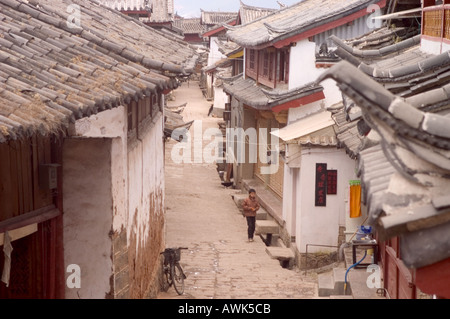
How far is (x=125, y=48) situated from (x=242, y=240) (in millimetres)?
13188

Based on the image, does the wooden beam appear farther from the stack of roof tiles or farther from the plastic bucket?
the plastic bucket

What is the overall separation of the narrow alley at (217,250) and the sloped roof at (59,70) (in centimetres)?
712

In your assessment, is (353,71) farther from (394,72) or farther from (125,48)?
(125,48)

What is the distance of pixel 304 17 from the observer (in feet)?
77.2

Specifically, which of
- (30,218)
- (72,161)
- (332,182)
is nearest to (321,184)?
(332,182)

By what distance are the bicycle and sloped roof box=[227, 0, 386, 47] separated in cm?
851

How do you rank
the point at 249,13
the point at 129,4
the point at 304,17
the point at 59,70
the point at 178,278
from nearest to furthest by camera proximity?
the point at 59,70, the point at 178,278, the point at 304,17, the point at 129,4, the point at 249,13

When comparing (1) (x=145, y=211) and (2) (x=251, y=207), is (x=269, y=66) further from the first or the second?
(1) (x=145, y=211)

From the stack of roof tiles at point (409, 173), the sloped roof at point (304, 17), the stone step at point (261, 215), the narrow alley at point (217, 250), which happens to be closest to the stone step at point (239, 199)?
the narrow alley at point (217, 250)

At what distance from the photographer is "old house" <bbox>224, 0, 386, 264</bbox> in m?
19.4

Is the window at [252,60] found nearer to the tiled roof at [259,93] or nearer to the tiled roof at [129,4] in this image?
the tiled roof at [259,93]

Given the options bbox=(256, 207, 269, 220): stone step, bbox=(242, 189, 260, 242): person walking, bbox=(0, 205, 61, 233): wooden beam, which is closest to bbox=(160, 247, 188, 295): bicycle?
bbox=(242, 189, 260, 242): person walking

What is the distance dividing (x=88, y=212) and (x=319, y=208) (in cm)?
1067
